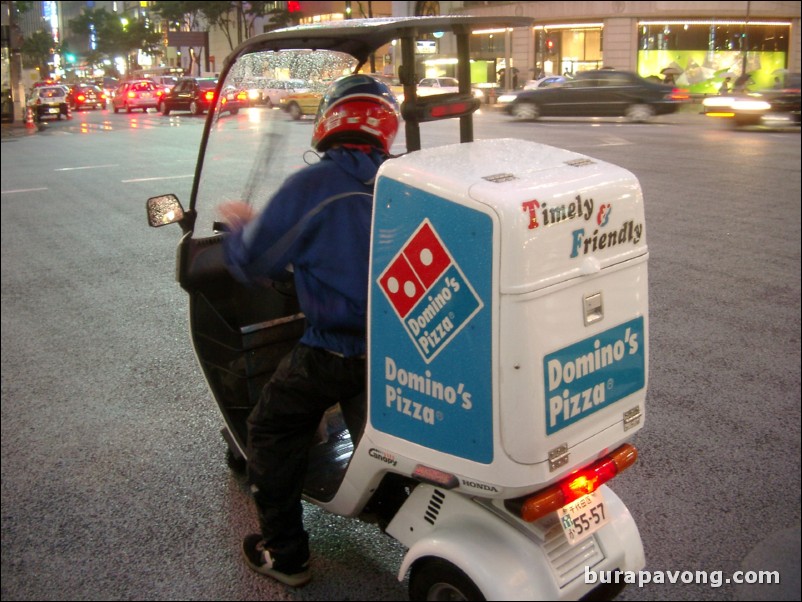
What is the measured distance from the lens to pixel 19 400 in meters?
4.53

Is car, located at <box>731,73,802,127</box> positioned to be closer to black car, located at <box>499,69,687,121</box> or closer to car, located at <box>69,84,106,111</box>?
black car, located at <box>499,69,687,121</box>

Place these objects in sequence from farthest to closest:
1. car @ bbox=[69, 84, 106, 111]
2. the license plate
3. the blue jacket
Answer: car @ bbox=[69, 84, 106, 111] → the blue jacket → the license plate

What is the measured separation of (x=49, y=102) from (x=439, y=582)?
29.9 metres

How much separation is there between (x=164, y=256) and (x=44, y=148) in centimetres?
1388

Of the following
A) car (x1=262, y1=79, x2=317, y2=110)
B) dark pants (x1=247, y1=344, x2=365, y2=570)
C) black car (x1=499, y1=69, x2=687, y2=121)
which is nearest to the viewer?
dark pants (x1=247, y1=344, x2=365, y2=570)

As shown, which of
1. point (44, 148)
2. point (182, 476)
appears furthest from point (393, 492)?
point (44, 148)

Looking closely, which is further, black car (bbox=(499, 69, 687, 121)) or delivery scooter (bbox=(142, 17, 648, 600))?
Result: black car (bbox=(499, 69, 687, 121))

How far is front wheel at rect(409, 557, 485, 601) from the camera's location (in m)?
2.13

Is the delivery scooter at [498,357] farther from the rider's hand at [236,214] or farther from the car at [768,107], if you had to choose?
the car at [768,107]

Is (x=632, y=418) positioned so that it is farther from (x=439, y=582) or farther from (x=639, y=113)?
(x=639, y=113)

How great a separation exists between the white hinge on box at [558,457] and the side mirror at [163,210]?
165 centimetres

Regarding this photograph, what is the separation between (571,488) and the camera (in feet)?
7.06

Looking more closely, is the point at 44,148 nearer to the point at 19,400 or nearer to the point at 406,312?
the point at 19,400

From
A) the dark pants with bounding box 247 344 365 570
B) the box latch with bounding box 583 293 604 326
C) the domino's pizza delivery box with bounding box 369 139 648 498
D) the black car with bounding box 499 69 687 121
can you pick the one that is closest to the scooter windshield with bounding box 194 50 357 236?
the dark pants with bounding box 247 344 365 570
